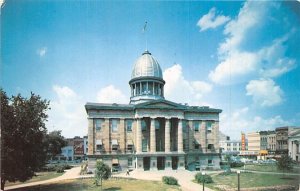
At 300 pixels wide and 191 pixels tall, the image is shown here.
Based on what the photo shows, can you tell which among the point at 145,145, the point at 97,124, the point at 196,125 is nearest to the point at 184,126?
the point at 196,125

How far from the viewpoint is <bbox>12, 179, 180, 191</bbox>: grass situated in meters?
21.1

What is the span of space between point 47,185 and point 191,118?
21.2 metres

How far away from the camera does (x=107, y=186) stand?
22000mm

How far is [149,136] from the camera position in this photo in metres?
35.5

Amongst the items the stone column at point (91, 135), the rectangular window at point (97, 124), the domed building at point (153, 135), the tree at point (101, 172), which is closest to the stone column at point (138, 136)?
the domed building at point (153, 135)

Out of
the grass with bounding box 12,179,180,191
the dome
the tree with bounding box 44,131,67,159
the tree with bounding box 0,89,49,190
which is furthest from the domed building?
the tree with bounding box 0,89,49,190

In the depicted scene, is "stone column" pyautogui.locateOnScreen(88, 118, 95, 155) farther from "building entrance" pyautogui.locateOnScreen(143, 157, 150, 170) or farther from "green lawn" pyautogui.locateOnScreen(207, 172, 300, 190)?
"green lawn" pyautogui.locateOnScreen(207, 172, 300, 190)

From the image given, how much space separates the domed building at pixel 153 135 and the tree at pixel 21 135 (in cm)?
1277

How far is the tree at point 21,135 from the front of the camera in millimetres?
17906

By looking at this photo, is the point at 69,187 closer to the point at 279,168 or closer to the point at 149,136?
the point at 149,136

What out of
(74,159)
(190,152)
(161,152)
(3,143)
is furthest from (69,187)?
(74,159)

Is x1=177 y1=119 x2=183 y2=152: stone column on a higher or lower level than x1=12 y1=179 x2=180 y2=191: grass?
higher

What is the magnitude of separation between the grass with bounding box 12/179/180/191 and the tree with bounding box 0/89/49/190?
1.91 m

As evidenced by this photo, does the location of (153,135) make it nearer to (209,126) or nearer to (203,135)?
(203,135)
